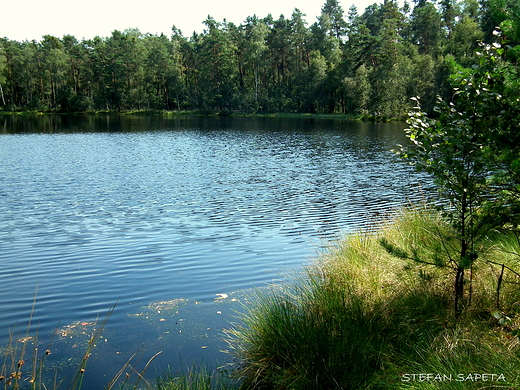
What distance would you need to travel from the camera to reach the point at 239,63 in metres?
90.6

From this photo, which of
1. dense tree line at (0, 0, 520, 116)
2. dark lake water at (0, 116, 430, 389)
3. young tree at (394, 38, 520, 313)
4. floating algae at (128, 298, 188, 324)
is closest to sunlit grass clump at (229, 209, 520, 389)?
young tree at (394, 38, 520, 313)

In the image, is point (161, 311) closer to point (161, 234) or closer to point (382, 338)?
point (382, 338)

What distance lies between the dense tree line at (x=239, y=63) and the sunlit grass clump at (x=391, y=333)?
64.9 meters

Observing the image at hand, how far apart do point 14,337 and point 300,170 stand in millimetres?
20891

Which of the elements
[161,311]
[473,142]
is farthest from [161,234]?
[473,142]

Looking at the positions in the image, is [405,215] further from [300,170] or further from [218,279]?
[300,170]

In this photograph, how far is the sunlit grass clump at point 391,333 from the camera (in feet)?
12.9

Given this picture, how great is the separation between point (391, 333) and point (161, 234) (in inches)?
349

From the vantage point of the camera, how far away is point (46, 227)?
1344 cm

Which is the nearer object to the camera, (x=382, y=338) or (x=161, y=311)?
(x=382, y=338)

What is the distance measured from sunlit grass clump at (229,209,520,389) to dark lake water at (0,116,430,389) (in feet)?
4.13

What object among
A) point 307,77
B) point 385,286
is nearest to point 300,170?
point 385,286

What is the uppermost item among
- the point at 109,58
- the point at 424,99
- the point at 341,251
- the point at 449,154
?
the point at 109,58

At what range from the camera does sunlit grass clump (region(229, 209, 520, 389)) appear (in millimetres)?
3943
